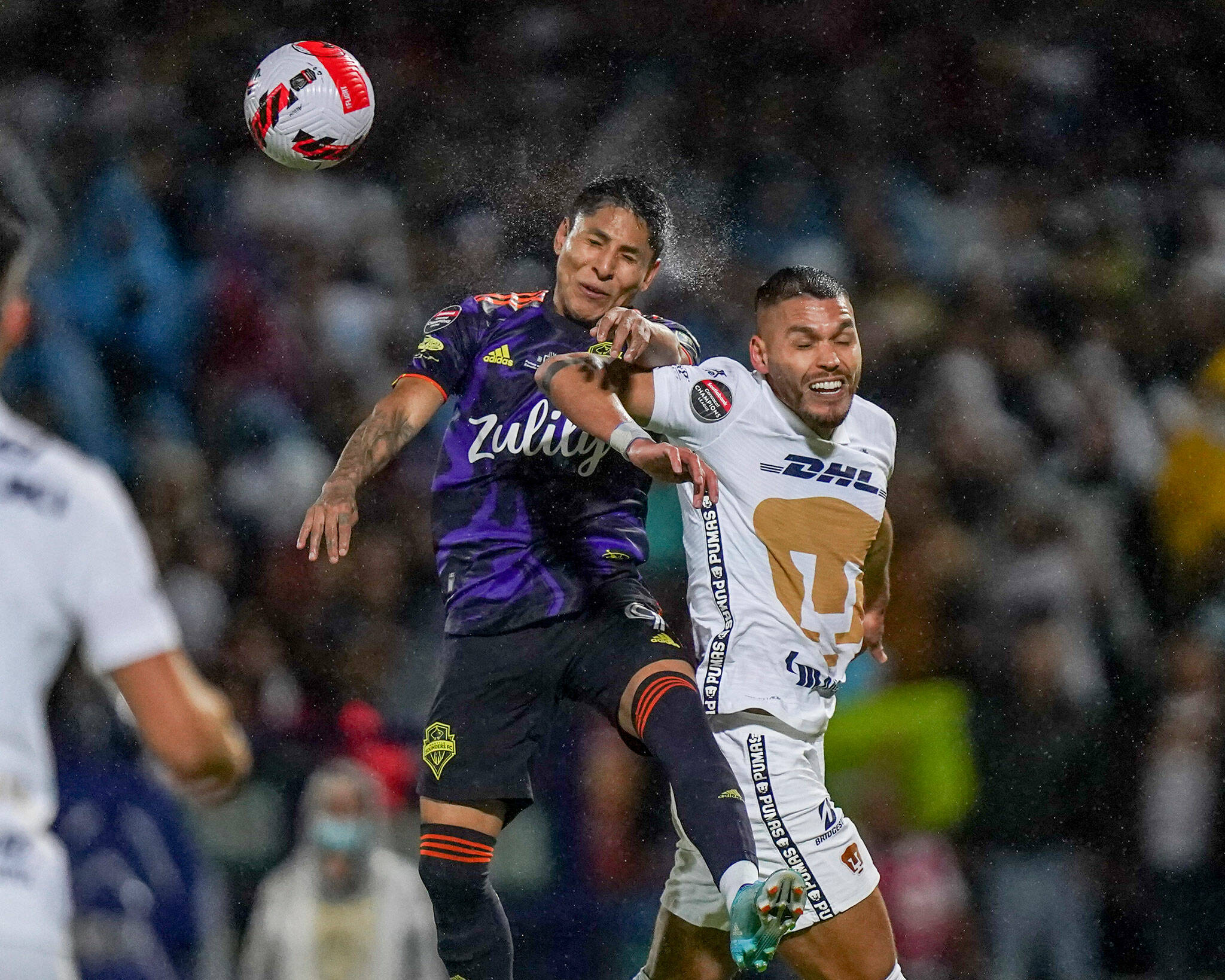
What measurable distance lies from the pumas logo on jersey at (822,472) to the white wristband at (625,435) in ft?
1.45

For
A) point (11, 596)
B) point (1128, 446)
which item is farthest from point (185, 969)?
point (1128, 446)

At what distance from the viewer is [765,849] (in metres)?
3.88

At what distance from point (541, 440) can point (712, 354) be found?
301 centimetres

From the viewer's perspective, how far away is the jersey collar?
4.11 meters

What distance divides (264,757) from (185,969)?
32.3 inches

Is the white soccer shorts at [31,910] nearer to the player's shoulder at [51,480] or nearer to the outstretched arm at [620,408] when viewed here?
the player's shoulder at [51,480]

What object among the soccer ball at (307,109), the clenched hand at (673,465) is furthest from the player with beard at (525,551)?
the soccer ball at (307,109)

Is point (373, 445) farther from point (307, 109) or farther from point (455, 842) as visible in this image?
point (307, 109)

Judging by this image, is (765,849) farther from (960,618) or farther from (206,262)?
(206,262)

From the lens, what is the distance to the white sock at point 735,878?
11.7 ft

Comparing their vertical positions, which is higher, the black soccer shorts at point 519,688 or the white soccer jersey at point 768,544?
the white soccer jersey at point 768,544

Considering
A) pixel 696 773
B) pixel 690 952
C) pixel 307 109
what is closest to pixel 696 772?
pixel 696 773

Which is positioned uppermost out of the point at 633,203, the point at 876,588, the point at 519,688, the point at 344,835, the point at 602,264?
the point at 633,203

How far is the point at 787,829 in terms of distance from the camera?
3.88m
